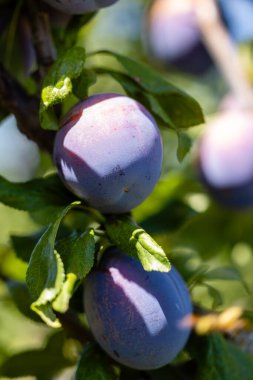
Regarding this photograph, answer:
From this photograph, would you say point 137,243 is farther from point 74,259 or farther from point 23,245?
point 23,245

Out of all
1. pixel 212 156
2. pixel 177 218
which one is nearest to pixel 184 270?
pixel 177 218

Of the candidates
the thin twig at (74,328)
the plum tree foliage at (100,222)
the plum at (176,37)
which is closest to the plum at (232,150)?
the plum at (176,37)

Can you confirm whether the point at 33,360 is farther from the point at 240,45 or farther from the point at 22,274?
the point at 240,45

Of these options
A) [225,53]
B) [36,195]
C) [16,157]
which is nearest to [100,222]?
[36,195]

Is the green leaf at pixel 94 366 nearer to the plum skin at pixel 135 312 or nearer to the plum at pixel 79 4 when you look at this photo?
the plum skin at pixel 135 312

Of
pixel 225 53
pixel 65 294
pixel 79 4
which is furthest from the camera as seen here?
pixel 225 53

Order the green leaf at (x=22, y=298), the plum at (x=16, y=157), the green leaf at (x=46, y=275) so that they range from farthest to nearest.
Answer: the plum at (x=16, y=157), the green leaf at (x=22, y=298), the green leaf at (x=46, y=275)
